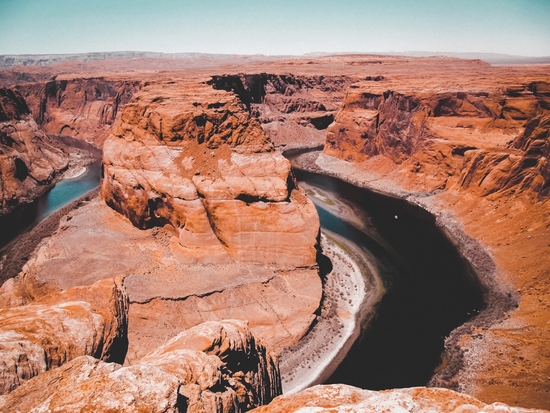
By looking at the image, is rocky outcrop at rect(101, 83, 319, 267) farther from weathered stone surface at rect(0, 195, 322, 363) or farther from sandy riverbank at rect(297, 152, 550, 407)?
sandy riverbank at rect(297, 152, 550, 407)

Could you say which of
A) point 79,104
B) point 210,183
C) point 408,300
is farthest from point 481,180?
point 79,104

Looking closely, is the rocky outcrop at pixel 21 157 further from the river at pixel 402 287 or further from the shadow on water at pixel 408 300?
the shadow on water at pixel 408 300

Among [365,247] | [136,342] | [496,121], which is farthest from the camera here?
[496,121]

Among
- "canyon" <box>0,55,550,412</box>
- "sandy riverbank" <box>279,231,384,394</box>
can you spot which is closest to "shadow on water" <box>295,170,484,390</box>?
"sandy riverbank" <box>279,231,384,394</box>

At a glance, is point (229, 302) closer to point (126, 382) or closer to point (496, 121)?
point (126, 382)

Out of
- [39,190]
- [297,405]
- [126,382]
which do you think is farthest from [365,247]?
[39,190]

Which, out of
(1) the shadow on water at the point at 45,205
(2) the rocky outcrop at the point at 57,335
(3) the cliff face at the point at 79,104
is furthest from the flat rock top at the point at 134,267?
(3) the cliff face at the point at 79,104
